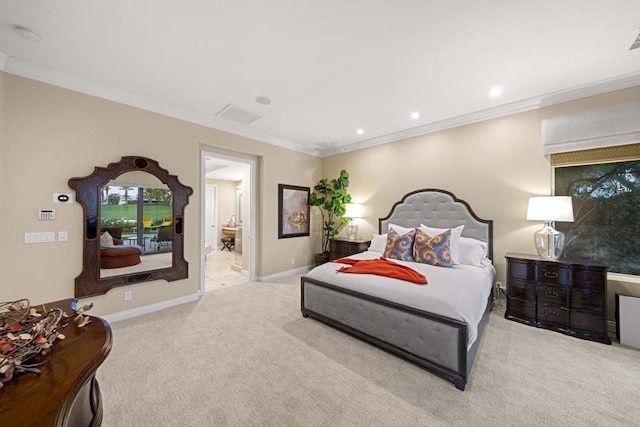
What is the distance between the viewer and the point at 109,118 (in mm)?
3055

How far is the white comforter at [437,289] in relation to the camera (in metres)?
2.08

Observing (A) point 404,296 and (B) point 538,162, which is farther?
(B) point 538,162

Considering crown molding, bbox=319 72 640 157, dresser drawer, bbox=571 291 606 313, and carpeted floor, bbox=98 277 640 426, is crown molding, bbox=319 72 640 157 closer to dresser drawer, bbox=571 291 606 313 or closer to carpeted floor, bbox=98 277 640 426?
dresser drawer, bbox=571 291 606 313

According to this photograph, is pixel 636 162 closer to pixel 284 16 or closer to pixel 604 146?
pixel 604 146

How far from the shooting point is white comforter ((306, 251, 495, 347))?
6.83 ft

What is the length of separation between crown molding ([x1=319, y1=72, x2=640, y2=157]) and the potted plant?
1133mm

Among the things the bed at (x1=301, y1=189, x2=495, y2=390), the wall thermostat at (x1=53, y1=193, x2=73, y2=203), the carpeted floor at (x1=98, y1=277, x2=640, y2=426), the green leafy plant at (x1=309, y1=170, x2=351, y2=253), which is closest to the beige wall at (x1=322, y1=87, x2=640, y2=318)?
the bed at (x1=301, y1=189, x2=495, y2=390)

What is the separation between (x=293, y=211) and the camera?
537 cm

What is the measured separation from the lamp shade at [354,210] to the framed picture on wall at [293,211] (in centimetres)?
99

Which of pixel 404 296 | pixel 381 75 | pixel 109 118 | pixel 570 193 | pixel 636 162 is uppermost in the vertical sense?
pixel 381 75

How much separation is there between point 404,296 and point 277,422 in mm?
1425

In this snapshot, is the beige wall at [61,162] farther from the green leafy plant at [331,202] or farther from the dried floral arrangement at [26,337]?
the green leafy plant at [331,202]

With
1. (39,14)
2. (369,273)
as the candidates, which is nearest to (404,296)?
(369,273)

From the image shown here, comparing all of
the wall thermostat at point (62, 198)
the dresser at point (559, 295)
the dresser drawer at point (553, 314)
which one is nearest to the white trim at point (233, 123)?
the wall thermostat at point (62, 198)
